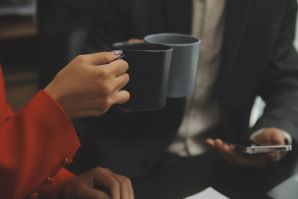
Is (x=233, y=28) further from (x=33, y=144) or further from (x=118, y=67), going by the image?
(x=33, y=144)

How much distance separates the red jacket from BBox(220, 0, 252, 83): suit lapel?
1.80ft

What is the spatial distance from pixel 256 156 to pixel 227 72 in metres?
0.25

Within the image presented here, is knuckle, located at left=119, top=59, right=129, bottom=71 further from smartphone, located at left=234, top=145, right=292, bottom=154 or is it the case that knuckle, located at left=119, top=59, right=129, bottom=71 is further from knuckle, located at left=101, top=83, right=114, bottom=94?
smartphone, located at left=234, top=145, right=292, bottom=154

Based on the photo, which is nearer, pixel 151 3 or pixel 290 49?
pixel 151 3

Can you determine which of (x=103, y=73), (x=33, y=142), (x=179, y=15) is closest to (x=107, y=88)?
(x=103, y=73)

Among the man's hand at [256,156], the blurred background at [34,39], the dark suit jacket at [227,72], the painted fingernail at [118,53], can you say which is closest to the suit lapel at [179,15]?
the dark suit jacket at [227,72]

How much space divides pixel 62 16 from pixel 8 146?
1.80ft

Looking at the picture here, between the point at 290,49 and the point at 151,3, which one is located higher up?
the point at 151,3

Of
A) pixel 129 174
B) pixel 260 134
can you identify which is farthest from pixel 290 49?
pixel 129 174

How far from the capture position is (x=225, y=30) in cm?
106

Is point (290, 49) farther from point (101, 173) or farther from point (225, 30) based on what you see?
point (101, 173)

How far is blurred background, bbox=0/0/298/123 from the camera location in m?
1.02

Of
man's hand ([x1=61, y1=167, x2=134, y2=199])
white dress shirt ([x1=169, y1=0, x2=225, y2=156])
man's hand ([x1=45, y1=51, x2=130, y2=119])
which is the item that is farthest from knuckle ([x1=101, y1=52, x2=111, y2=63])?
white dress shirt ([x1=169, y1=0, x2=225, y2=156])

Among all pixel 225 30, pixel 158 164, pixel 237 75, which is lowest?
pixel 158 164
